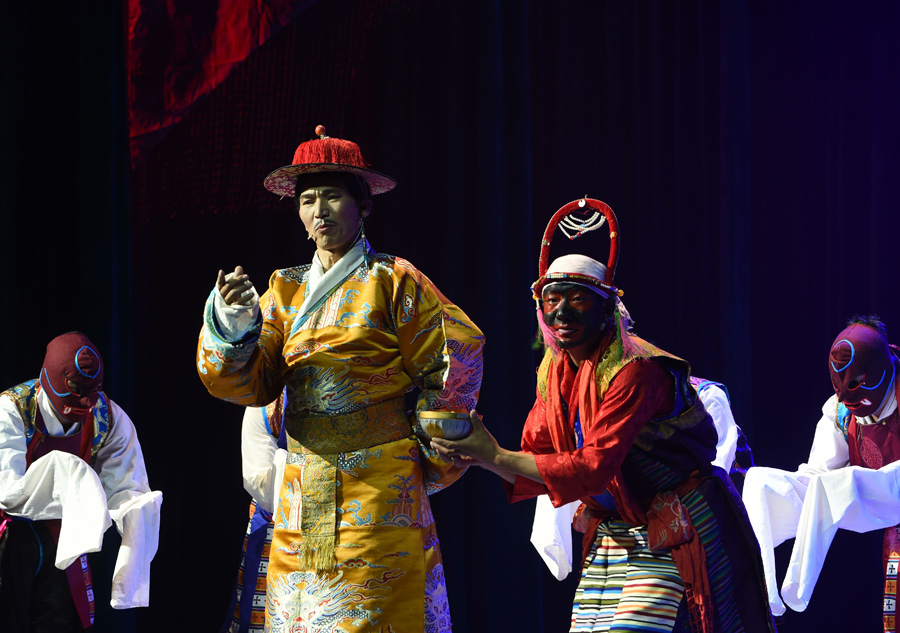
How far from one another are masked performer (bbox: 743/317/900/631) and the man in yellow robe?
1491 mm

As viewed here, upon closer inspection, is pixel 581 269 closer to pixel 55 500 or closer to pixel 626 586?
pixel 626 586

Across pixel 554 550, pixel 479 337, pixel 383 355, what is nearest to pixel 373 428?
pixel 383 355

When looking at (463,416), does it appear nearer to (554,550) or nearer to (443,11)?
(554,550)

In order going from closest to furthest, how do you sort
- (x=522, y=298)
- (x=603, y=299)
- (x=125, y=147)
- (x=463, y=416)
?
(x=463, y=416) < (x=603, y=299) < (x=125, y=147) < (x=522, y=298)

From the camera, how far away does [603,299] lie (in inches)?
101

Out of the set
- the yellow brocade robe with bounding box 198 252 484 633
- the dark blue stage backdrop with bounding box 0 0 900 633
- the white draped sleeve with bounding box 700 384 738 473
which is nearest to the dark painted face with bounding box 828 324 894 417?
the white draped sleeve with bounding box 700 384 738 473

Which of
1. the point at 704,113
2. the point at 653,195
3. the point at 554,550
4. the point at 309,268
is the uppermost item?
the point at 704,113

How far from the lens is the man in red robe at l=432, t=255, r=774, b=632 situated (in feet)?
7.76

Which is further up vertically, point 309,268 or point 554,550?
point 309,268

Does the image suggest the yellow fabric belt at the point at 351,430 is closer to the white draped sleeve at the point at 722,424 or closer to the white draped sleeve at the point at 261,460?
the white draped sleeve at the point at 261,460

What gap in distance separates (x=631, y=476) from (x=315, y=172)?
112 cm

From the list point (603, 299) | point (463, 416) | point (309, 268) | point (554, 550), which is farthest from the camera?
point (554, 550)

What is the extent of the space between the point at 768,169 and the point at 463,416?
3.28 metres

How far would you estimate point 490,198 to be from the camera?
458 centimetres
